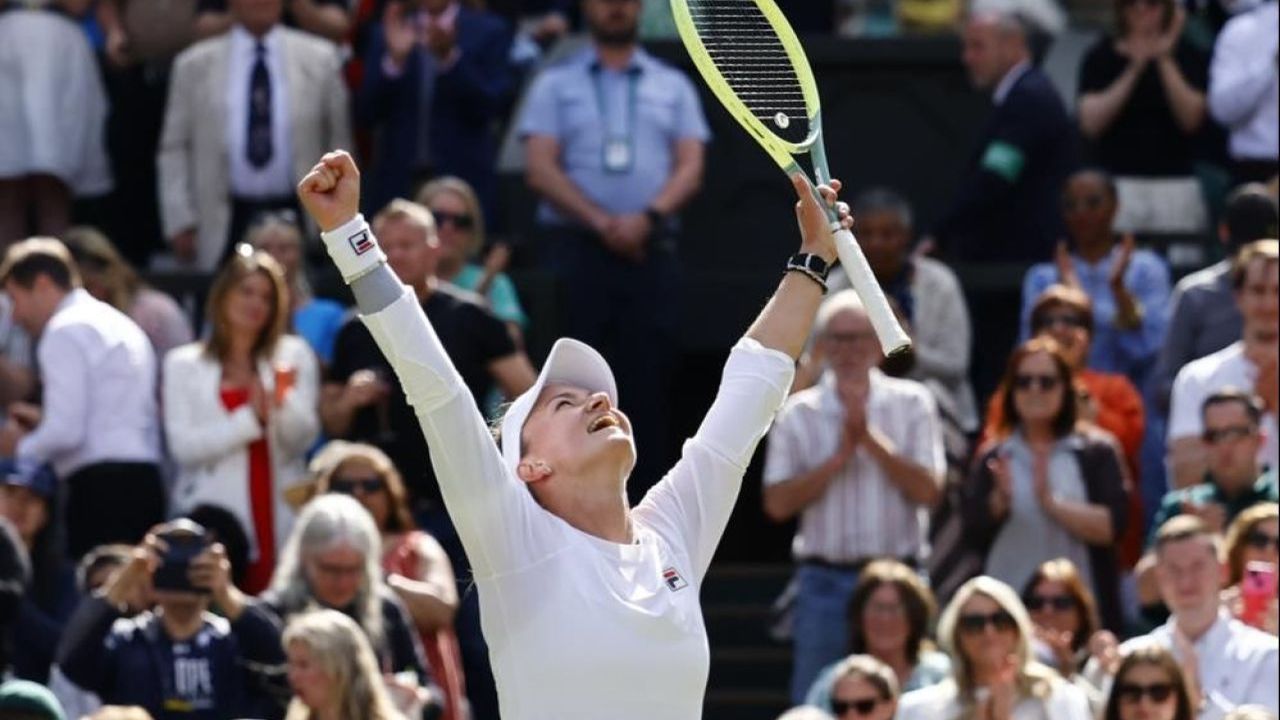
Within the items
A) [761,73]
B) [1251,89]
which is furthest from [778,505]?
[761,73]

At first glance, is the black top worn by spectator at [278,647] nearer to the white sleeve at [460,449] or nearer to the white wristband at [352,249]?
the white sleeve at [460,449]

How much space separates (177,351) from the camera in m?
12.3

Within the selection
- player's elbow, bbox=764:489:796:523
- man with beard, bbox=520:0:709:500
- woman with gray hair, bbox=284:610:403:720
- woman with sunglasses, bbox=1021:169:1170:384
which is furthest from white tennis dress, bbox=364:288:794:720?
man with beard, bbox=520:0:709:500

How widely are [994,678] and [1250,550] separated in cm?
107

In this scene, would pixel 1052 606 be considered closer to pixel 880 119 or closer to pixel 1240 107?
pixel 1240 107

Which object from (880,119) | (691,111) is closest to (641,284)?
(691,111)

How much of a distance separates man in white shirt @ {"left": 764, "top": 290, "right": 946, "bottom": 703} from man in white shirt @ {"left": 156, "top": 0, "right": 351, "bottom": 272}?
342 cm

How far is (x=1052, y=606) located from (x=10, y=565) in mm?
3515

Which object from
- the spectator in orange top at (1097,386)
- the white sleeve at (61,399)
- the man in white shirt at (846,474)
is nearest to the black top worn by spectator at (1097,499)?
the man in white shirt at (846,474)

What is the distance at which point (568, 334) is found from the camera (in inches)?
556

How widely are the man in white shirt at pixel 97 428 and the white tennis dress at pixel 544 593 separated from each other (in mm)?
6109

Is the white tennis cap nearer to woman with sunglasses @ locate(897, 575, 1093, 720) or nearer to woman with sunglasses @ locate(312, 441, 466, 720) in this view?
woman with sunglasses @ locate(897, 575, 1093, 720)

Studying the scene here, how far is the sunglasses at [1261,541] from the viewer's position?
1054 centimetres

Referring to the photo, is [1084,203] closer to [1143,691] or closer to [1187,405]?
[1187,405]
